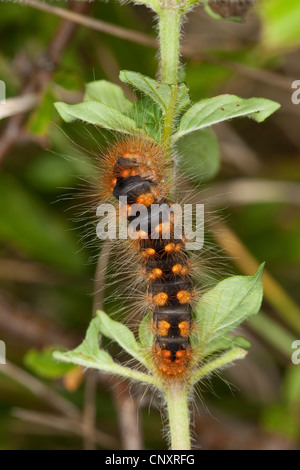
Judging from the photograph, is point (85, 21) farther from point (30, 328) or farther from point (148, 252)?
point (30, 328)

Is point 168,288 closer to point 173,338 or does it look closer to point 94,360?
point 173,338

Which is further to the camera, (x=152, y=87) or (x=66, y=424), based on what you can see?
(x=66, y=424)

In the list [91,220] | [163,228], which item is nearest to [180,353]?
[163,228]

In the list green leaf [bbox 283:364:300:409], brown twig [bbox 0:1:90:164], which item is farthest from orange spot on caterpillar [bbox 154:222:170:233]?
green leaf [bbox 283:364:300:409]

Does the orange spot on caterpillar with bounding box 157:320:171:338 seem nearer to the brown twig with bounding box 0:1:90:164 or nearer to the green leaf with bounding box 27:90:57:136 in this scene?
the green leaf with bounding box 27:90:57:136

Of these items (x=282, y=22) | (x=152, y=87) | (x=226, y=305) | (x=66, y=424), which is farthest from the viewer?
(x=66, y=424)

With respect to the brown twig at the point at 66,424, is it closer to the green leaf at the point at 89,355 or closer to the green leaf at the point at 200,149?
the green leaf at the point at 89,355
